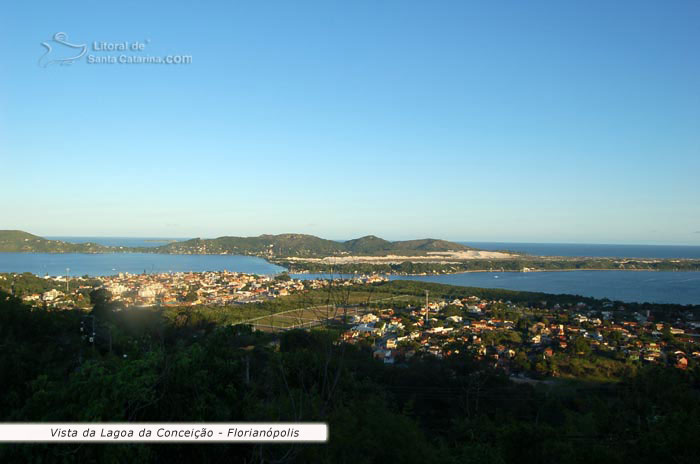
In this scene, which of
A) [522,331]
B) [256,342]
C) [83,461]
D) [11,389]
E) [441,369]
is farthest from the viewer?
[522,331]

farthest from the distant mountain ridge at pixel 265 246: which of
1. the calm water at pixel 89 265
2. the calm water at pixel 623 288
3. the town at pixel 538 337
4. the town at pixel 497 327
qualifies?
the town at pixel 538 337

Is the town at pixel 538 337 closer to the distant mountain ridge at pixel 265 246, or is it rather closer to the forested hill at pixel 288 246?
the distant mountain ridge at pixel 265 246

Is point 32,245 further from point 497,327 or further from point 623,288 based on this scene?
point 623,288

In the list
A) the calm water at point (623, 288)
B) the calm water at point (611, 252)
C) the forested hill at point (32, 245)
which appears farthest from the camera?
the calm water at point (611, 252)

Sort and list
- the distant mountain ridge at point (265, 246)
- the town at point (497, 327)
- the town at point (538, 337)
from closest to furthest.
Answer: the town at point (497, 327), the town at point (538, 337), the distant mountain ridge at point (265, 246)

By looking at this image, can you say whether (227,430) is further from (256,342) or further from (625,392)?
(625,392)

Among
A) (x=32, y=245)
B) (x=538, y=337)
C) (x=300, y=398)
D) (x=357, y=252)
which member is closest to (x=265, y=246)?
(x=357, y=252)

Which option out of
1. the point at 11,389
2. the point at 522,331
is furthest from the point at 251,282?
the point at 11,389
